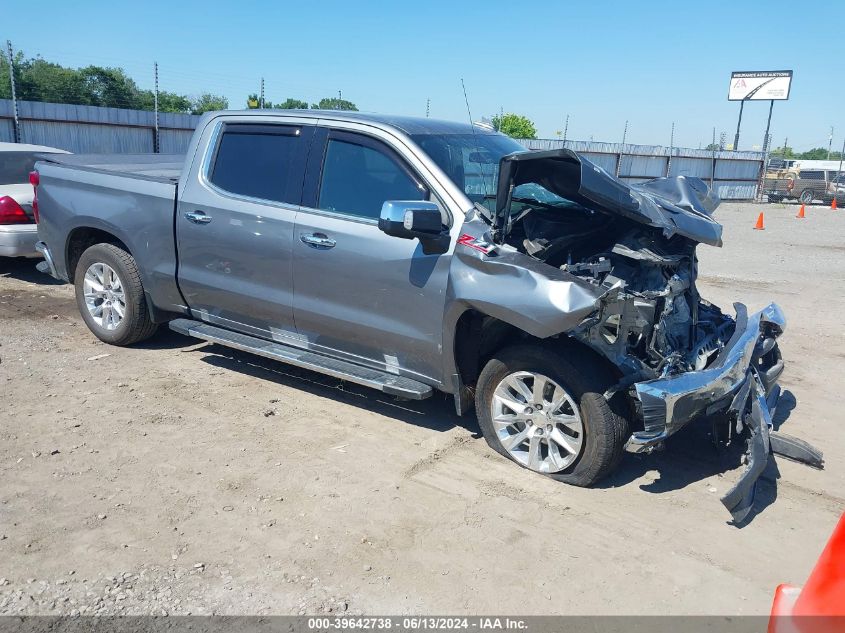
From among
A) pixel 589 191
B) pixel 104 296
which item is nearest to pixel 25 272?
pixel 104 296

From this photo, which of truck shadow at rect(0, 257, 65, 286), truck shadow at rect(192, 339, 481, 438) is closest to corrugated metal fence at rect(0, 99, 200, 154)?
truck shadow at rect(0, 257, 65, 286)

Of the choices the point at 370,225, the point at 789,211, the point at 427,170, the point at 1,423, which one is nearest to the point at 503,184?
the point at 427,170

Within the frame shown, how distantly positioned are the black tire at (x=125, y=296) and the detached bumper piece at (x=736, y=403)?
4.24 m

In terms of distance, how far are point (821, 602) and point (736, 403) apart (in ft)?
7.52

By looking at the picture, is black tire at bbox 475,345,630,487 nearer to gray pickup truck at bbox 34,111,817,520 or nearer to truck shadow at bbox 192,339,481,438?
gray pickup truck at bbox 34,111,817,520

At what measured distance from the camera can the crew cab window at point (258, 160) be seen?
5305mm

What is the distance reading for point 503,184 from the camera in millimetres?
4320

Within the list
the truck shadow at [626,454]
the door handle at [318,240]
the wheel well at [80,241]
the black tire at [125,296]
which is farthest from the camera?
the wheel well at [80,241]

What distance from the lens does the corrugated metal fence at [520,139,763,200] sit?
93.8 ft

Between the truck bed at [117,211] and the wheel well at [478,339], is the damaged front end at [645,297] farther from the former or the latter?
the truck bed at [117,211]

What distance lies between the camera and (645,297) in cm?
428

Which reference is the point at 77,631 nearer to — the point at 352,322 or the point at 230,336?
the point at 352,322

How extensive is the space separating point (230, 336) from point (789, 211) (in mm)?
28423

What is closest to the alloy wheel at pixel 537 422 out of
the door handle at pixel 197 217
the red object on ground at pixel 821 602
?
the red object on ground at pixel 821 602
